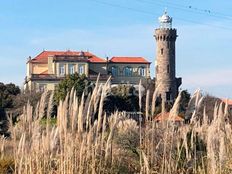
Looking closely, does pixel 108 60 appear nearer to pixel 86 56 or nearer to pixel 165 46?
pixel 86 56

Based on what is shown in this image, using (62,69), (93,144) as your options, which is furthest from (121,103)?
(62,69)

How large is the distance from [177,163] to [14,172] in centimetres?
236

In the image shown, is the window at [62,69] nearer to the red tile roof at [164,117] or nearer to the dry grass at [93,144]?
the dry grass at [93,144]

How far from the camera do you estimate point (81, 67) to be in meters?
106

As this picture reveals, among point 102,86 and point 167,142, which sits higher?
point 102,86

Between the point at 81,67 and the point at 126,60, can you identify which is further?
the point at 126,60

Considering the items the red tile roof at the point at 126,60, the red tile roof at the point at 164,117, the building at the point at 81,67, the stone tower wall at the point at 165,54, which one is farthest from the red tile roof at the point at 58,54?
the red tile roof at the point at 164,117

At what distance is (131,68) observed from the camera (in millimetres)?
111250

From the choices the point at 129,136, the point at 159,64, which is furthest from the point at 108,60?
the point at 129,136

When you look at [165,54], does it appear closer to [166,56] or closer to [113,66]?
[166,56]

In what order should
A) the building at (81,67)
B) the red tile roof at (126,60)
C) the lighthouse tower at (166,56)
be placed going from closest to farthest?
the lighthouse tower at (166,56)
the building at (81,67)
the red tile roof at (126,60)

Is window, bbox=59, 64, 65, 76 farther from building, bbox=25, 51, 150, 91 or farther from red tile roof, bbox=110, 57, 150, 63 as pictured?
red tile roof, bbox=110, 57, 150, 63

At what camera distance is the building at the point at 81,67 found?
10244cm

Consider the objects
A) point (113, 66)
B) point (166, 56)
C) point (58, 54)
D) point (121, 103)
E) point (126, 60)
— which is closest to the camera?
point (121, 103)
